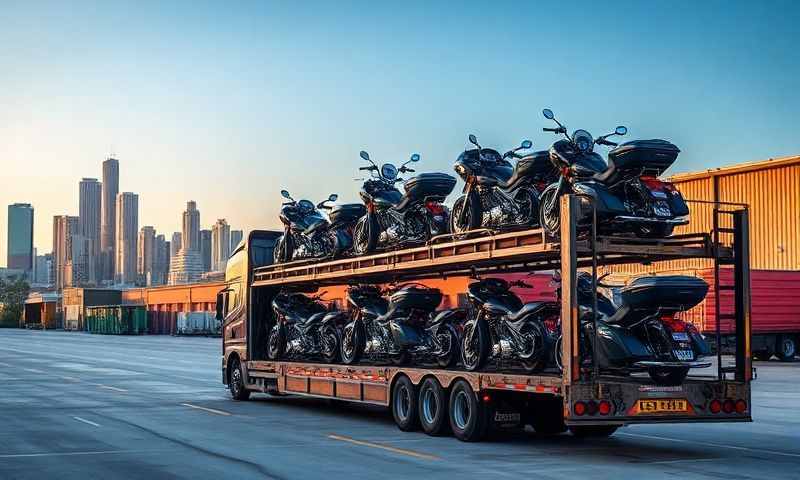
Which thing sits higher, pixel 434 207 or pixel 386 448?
pixel 434 207

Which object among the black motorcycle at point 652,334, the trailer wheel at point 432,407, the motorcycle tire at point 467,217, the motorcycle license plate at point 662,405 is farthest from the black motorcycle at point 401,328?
the motorcycle license plate at point 662,405

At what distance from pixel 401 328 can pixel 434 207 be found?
6.63ft

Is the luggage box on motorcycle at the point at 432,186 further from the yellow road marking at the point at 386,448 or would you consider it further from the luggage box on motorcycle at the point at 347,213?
the yellow road marking at the point at 386,448

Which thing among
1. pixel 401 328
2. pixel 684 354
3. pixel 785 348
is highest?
pixel 401 328

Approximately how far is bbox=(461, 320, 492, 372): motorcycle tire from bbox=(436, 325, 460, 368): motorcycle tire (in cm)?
54

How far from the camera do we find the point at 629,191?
13.0 metres

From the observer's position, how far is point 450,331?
52.4 feet

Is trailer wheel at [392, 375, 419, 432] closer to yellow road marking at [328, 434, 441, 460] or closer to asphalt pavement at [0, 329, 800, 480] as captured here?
asphalt pavement at [0, 329, 800, 480]

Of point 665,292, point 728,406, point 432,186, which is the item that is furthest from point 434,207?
point 728,406

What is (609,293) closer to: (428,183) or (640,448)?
(640,448)

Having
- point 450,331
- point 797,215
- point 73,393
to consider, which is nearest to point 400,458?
point 450,331

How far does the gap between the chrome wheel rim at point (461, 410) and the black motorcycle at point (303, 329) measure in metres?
5.08

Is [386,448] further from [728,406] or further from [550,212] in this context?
[728,406]

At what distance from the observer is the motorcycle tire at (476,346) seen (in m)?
14.8
